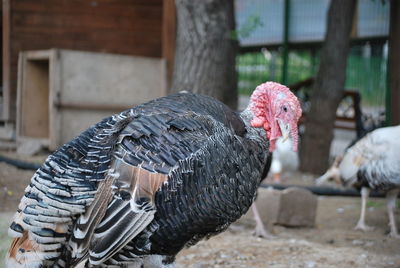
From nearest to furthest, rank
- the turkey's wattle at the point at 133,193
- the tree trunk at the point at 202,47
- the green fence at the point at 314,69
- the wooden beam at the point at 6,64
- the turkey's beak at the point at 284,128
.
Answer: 1. the turkey's wattle at the point at 133,193
2. the turkey's beak at the point at 284,128
3. the tree trunk at the point at 202,47
4. the green fence at the point at 314,69
5. the wooden beam at the point at 6,64

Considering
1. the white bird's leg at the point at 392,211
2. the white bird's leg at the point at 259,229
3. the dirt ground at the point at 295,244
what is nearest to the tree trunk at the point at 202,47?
the white bird's leg at the point at 259,229

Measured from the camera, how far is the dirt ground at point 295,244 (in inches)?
182

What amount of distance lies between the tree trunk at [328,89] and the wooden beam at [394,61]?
608mm

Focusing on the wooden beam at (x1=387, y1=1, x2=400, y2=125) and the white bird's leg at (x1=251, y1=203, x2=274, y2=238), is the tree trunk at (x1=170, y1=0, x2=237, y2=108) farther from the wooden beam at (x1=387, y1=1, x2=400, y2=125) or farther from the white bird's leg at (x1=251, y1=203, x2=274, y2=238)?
the wooden beam at (x1=387, y1=1, x2=400, y2=125)

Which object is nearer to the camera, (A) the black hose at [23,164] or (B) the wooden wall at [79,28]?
(A) the black hose at [23,164]

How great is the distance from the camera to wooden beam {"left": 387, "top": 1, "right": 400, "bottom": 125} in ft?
24.6

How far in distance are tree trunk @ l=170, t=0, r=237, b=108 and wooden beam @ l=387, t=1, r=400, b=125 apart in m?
2.63

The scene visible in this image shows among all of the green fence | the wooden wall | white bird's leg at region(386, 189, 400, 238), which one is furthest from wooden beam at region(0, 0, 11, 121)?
white bird's leg at region(386, 189, 400, 238)

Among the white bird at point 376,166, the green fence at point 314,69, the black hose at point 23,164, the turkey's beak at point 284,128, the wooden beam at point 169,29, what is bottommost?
the black hose at point 23,164

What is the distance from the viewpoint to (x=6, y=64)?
934 cm

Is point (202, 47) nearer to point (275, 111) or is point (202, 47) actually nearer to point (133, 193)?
point (275, 111)

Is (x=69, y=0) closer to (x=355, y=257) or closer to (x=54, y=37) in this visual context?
(x=54, y=37)

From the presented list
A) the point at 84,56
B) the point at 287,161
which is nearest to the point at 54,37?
the point at 84,56

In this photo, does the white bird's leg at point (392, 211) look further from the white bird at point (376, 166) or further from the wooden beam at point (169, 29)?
the wooden beam at point (169, 29)
